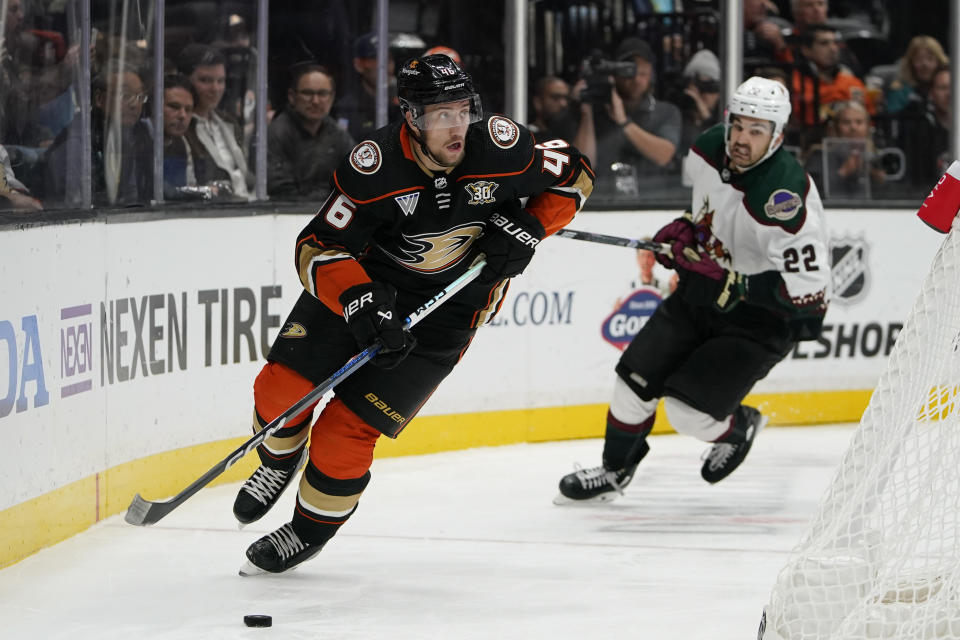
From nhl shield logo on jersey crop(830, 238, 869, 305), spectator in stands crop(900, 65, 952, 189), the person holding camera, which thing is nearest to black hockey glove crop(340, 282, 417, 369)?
the person holding camera

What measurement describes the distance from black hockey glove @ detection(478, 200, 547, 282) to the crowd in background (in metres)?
1.20

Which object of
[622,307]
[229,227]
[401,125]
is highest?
[401,125]

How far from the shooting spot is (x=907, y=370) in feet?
8.96

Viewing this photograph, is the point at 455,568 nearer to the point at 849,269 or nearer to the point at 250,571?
the point at 250,571

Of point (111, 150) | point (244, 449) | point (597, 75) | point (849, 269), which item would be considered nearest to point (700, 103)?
point (597, 75)

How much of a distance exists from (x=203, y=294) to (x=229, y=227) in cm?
25

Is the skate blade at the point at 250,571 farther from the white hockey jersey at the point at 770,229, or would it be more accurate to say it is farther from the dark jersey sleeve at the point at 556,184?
the white hockey jersey at the point at 770,229

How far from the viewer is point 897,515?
2.63 metres

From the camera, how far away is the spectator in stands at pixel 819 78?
20.6 ft

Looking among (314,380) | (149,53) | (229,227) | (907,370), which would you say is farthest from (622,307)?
(907,370)

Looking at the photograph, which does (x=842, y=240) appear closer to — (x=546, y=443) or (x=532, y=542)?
(x=546, y=443)

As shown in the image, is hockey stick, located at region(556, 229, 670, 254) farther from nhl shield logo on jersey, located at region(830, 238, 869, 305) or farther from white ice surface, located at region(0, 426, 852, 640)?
nhl shield logo on jersey, located at region(830, 238, 869, 305)

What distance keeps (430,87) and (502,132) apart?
0.94 feet

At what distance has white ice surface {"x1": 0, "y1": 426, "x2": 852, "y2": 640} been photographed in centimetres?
309
